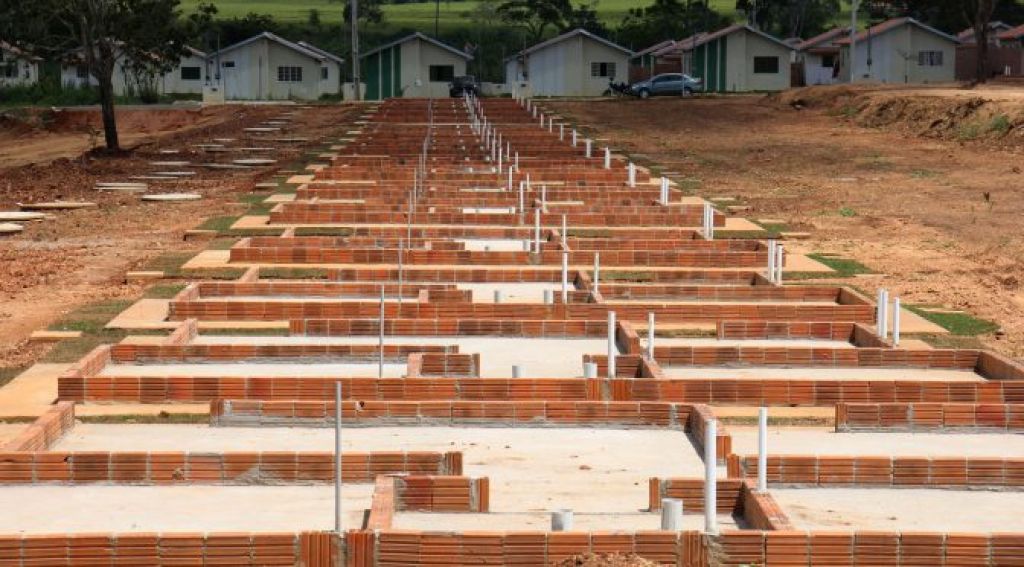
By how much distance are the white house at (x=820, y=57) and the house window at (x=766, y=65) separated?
5.94m

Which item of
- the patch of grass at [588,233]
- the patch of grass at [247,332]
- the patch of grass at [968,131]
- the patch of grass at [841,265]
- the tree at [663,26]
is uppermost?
the tree at [663,26]

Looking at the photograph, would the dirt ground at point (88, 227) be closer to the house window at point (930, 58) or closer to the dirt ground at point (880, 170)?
the dirt ground at point (880, 170)

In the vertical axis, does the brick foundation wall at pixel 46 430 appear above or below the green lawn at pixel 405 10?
below

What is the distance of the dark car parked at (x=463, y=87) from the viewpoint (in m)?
80.7

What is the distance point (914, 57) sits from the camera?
269ft

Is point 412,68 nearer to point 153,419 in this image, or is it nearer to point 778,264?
point 778,264

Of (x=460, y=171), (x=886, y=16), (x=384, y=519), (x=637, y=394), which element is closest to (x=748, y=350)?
(x=637, y=394)

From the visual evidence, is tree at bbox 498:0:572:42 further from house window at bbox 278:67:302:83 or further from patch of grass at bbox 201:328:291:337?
patch of grass at bbox 201:328:291:337

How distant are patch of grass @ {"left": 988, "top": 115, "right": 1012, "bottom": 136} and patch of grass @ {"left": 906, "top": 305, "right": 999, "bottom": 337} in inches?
915

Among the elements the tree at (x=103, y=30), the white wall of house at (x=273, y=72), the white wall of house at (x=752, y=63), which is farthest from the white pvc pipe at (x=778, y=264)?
the white wall of house at (x=273, y=72)

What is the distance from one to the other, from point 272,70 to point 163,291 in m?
67.8

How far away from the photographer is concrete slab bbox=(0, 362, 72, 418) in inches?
540

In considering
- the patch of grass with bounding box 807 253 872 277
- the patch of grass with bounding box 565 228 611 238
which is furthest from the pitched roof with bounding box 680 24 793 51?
the patch of grass with bounding box 807 253 872 277

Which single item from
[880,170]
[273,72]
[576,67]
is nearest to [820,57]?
[576,67]
